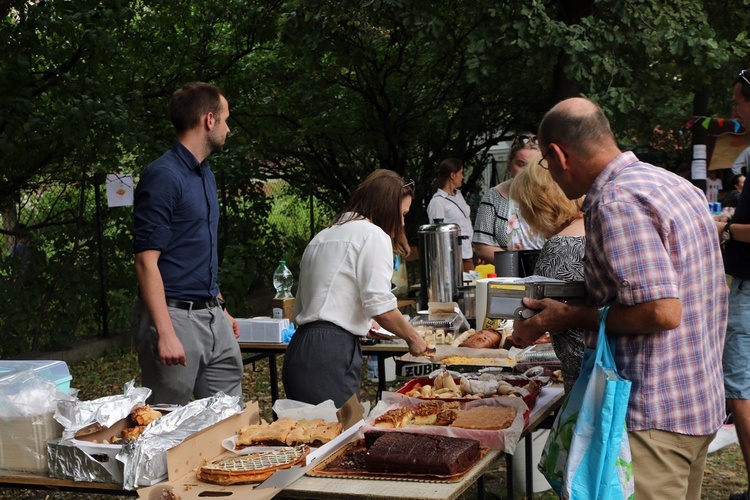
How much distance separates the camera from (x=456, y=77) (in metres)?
12.8

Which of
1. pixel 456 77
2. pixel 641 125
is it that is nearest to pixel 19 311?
pixel 456 77

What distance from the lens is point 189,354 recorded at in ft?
12.3

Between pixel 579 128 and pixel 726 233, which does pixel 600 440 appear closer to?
pixel 579 128

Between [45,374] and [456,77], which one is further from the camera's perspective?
[456,77]

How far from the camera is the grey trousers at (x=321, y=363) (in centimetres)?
365

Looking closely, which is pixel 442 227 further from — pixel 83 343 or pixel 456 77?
pixel 456 77

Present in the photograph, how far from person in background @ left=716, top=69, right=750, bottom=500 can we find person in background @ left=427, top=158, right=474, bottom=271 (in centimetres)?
424

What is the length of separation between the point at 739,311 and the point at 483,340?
1355 mm

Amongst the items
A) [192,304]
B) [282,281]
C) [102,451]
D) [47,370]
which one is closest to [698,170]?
[282,281]

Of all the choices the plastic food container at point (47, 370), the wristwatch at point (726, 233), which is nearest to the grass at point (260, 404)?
the plastic food container at point (47, 370)

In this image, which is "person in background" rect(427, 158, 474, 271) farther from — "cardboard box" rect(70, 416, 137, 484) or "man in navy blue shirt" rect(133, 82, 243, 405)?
"cardboard box" rect(70, 416, 137, 484)

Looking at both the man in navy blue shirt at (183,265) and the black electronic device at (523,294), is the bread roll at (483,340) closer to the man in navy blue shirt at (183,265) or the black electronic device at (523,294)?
the man in navy blue shirt at (183,265)

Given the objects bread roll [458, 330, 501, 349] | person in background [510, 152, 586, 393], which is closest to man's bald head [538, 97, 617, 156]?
person in background [510, 152, 586, 393]

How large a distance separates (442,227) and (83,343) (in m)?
5.48
